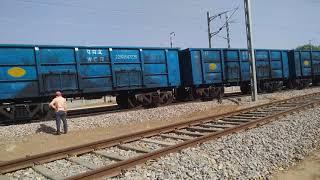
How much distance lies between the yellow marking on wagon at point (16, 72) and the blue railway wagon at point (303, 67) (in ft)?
71.8

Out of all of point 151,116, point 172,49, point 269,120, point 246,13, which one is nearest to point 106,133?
point 151,116

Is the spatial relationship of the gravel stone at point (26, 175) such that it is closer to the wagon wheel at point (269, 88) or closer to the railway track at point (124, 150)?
the railway track at point (124, 150)

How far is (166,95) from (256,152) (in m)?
11.9

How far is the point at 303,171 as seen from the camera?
759cm

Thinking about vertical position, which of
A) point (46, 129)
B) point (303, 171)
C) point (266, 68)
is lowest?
point (303, 171)

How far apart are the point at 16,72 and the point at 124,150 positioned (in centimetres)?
814

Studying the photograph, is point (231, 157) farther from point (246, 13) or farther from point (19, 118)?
point (246, 13)

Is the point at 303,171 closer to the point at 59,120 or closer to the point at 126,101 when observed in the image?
the point at 59,120

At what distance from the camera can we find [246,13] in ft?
70.8

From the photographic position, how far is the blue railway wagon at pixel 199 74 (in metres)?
21.8

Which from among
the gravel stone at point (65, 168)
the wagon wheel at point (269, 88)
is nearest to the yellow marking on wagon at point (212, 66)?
the wagon wheel at point (269, 88)

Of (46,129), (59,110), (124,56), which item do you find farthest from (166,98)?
(59,110)

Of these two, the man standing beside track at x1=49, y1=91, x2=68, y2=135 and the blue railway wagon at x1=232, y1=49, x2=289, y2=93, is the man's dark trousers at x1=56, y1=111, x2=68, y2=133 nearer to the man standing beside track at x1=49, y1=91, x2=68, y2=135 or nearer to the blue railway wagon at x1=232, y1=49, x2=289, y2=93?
the man standing beside track at x1=49, y1=91, x2=68, y2=135

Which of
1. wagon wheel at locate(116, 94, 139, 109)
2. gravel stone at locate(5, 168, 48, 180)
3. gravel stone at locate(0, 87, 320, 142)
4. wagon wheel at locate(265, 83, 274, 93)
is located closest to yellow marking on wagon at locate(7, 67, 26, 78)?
gravel stone at locate(0, 87, 320, 142)
